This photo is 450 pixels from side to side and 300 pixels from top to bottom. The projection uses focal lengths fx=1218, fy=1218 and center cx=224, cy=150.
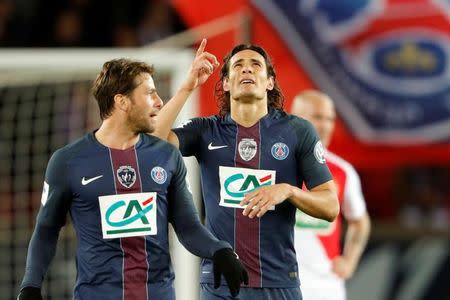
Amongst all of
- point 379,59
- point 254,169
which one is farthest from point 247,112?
point 379,59

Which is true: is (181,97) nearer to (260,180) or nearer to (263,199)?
(260,180)

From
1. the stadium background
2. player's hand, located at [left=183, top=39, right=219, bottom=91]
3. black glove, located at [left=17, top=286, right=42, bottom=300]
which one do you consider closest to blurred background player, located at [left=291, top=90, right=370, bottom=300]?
the stadium background

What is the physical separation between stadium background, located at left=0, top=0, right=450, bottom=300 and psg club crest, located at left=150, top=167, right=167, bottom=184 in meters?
2.63

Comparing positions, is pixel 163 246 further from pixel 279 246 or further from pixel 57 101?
pixel 57 101

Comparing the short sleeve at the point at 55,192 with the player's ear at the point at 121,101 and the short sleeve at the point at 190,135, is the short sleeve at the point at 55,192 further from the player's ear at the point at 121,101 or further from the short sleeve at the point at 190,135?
the short sleeve at the point at 190,135

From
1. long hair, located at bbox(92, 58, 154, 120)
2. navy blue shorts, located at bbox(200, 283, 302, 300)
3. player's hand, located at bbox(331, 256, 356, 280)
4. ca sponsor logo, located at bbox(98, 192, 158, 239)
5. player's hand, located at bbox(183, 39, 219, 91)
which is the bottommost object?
navy blue shorts, located at bbox(200, 283, 302, 300)

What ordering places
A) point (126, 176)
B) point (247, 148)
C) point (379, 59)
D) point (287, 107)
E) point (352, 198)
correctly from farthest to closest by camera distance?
point (379, 59) < point (287, 107) < point (352, 198) < point (247, 148) < point (126, 176)

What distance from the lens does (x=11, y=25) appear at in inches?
445

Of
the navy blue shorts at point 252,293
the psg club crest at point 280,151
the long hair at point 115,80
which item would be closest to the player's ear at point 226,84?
the psg club crest at point 280,151

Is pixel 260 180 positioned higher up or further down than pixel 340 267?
higher up

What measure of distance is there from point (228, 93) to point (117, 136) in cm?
84

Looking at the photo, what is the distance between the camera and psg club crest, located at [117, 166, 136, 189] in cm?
507

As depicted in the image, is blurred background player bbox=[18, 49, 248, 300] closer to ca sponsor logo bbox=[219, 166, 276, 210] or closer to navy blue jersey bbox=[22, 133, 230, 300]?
navy blue jersey bbox=[22, 133, 230, 300]

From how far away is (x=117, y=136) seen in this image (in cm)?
518
